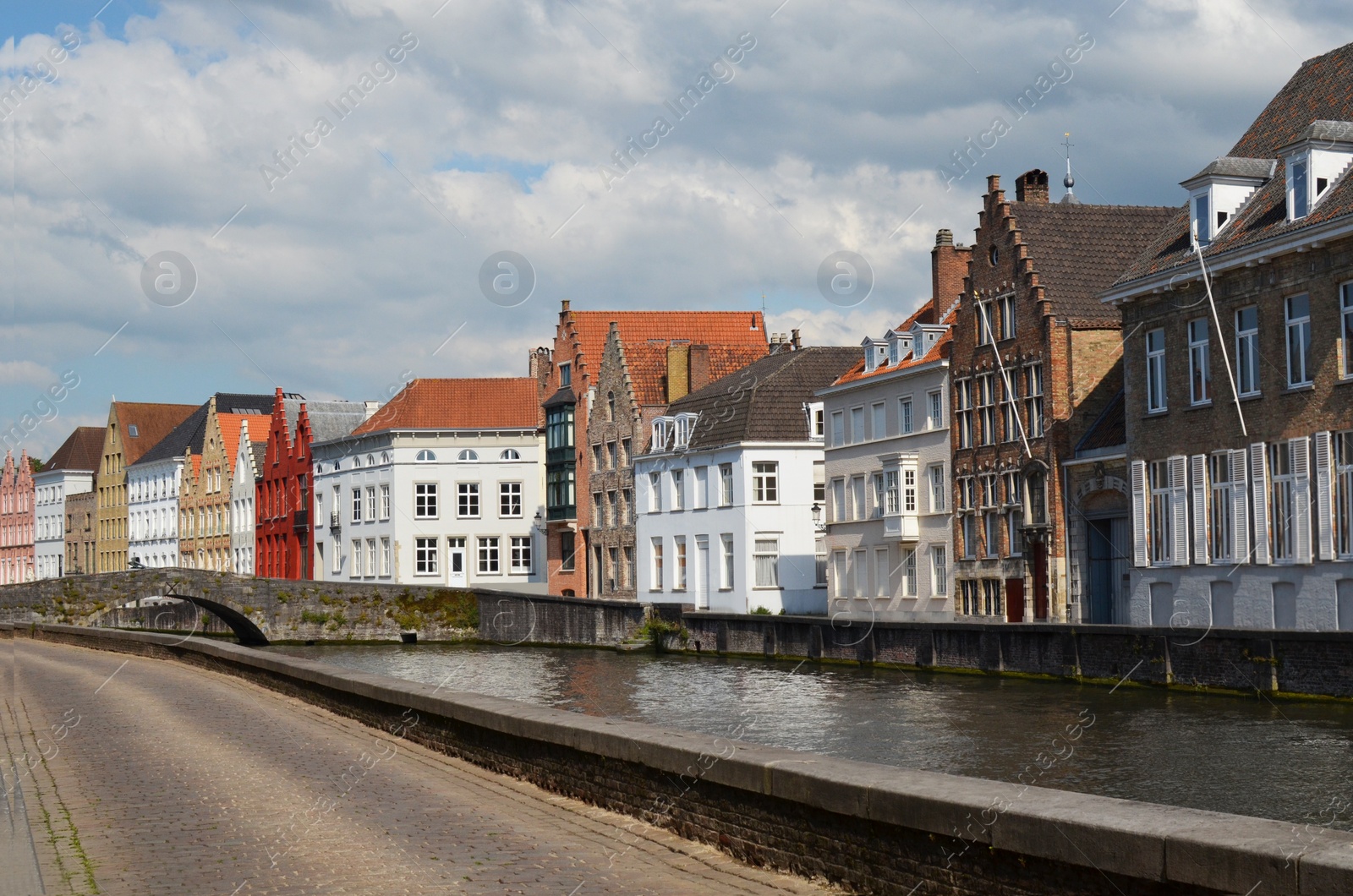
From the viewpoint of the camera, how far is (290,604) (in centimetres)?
6322

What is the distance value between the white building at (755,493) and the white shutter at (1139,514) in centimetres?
1839

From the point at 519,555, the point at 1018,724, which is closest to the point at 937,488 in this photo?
the point at 1018,724

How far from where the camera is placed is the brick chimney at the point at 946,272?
163 ft

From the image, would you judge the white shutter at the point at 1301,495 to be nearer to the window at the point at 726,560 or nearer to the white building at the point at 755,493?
the white building at the point at 755,493

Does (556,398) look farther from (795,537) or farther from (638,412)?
(795,537)

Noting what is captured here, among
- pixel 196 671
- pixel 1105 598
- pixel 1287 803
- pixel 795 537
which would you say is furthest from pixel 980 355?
pixel 1287 803

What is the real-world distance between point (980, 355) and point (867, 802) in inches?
1494

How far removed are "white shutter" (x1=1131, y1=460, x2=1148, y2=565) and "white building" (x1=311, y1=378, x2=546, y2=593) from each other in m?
40.1

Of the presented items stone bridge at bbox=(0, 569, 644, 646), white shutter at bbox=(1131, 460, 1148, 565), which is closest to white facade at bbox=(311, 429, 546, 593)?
stone bridge at bbox=(0, 569, 644, 646)

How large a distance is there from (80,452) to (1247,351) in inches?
4405

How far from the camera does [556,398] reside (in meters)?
69.8

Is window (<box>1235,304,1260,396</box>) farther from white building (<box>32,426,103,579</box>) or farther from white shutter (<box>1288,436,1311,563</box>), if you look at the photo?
white building (<box>32,426,103,579</box>)

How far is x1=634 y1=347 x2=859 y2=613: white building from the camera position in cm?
5528

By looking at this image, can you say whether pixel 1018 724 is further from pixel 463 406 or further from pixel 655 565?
pixel 463 406
